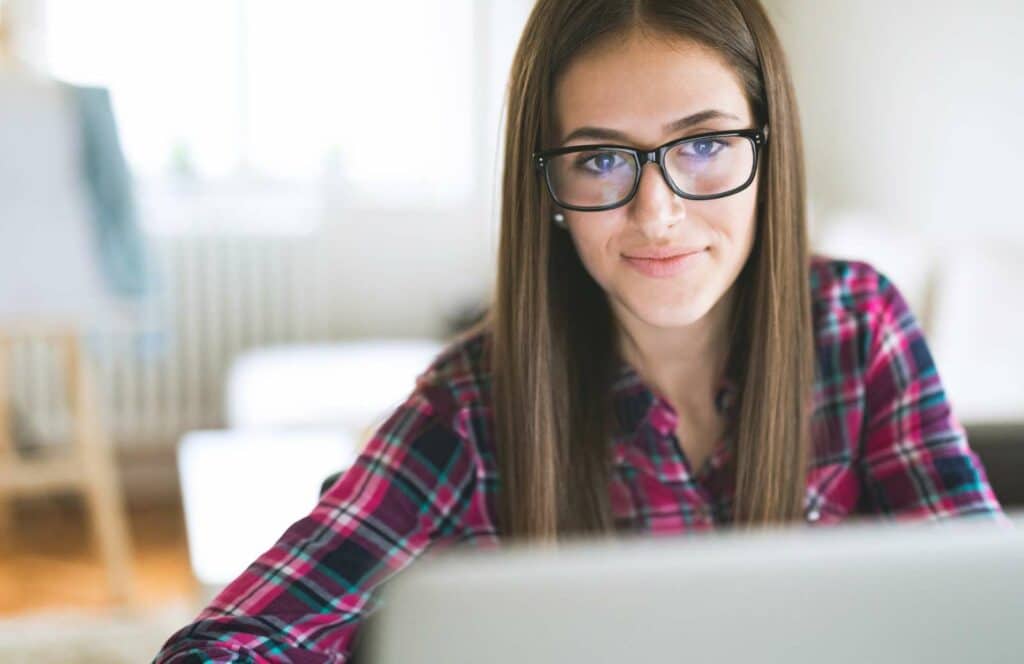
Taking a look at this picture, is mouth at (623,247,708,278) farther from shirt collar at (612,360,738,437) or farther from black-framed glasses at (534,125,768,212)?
shirt collar at (612,360,738,437)

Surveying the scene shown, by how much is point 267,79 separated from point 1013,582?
332 cm

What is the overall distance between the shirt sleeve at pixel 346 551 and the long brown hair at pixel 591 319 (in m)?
0.06

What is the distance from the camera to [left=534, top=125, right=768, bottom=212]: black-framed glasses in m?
0.87

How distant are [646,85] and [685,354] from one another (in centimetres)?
27

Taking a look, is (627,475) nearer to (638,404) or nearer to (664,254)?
(638,404)

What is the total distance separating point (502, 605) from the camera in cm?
35

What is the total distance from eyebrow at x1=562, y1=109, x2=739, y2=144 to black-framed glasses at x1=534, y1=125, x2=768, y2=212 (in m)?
0.01

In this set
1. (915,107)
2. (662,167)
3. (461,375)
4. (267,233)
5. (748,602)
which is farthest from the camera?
(267,233)

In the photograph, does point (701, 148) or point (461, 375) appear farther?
point (461, 375)

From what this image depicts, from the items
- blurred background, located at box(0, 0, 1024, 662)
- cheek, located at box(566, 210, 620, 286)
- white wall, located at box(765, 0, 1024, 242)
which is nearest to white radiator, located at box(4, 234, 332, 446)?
blurred background, located at box(0, 0, 1024, 662)

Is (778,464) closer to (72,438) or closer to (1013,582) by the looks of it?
(1013,582)

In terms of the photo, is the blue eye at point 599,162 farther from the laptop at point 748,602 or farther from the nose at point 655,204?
the laptop at point 748,602

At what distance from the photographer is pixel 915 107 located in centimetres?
243

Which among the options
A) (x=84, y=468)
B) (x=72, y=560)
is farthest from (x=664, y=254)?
(x=72, y=560)
